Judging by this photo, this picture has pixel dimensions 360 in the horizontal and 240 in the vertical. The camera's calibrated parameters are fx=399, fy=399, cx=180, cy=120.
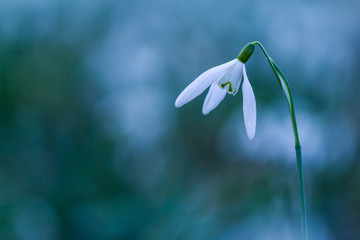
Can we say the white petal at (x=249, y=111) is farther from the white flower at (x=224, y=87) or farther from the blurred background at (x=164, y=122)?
the blurred background at (x=164, y=122)

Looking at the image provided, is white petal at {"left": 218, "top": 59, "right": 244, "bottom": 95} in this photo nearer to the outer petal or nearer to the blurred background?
the outer petal

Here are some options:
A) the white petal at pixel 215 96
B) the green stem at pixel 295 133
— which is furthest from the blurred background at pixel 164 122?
the green stem at pixel 295 133

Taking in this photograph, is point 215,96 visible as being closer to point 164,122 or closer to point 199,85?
point 199,85

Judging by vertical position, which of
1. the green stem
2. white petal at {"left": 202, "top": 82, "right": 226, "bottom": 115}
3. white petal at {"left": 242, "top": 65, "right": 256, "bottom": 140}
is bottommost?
the green stem

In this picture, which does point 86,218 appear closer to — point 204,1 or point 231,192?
point 231,192

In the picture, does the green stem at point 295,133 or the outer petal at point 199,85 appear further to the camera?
the outer petal at point 199,85

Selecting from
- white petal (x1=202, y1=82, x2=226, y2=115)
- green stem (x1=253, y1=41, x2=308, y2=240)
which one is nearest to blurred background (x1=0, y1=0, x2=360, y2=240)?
white petal (x1=202, y1=82, x2=226, y2=115)

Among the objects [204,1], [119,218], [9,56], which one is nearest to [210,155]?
[119,218]

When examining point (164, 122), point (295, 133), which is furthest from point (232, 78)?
point (164, 122)
